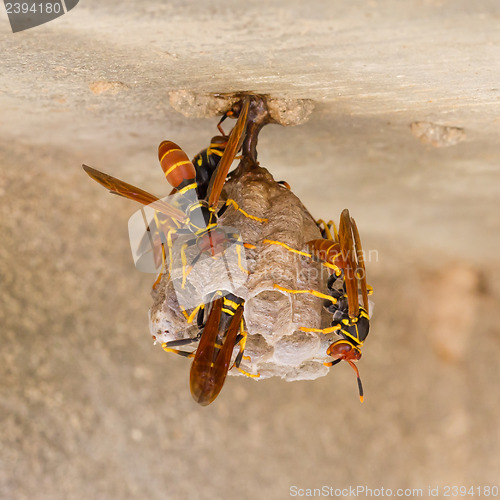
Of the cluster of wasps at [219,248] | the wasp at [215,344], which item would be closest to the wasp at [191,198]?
the cluster of wasps at [219,248]

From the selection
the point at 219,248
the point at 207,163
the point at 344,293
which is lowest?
the point at 344,293

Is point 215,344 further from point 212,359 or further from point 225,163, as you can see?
point 225,163

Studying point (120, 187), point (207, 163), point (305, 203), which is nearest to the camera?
point (120, 187)

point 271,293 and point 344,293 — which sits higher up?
point 271,293

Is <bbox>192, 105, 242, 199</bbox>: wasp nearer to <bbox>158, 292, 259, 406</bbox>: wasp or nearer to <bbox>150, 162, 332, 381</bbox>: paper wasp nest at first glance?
<bbox>150, 162, 332, 381</bbox>: paper wasp nest

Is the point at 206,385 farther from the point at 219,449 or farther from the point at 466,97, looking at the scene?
the point at 219,449

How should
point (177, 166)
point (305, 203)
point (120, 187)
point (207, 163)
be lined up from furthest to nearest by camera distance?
point (305, 203)
point (207, 163)
point (177, 166)
point (120, 187)

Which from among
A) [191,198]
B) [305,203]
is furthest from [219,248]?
[305,203]
